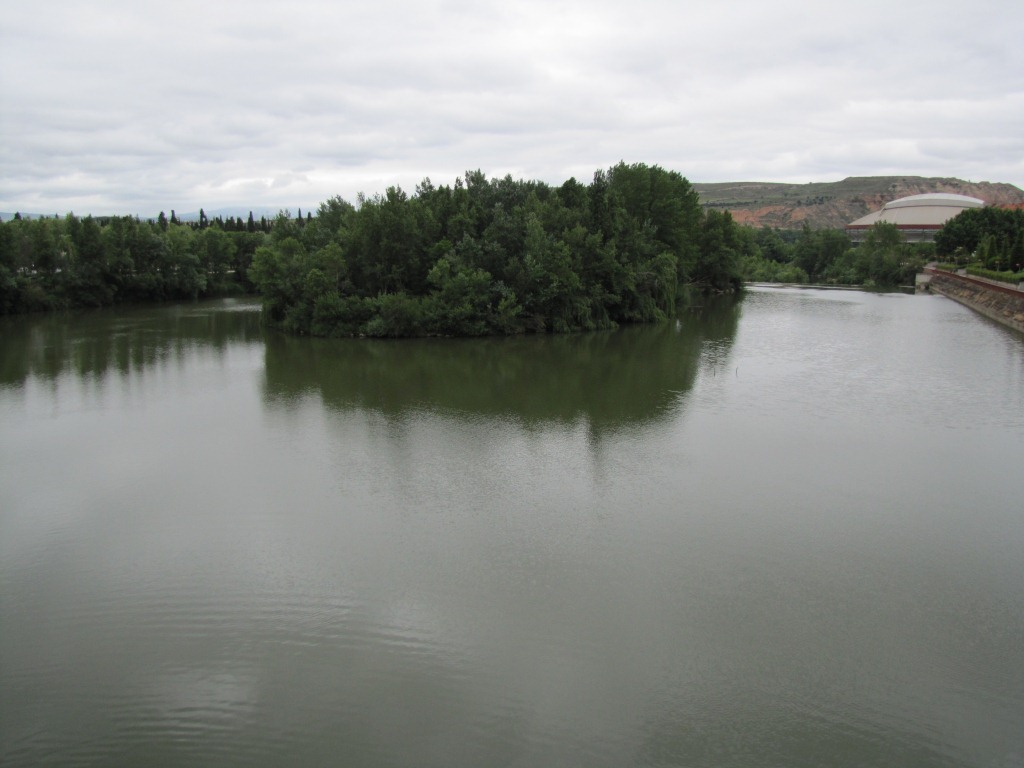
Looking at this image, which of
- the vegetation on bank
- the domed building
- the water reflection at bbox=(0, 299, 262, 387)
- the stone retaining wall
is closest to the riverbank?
the stone retaining wall

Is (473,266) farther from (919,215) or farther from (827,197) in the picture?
(827,197)

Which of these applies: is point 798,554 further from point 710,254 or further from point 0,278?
point 710,254

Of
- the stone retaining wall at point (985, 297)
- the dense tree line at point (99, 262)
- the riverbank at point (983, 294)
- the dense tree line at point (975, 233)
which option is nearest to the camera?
the stone retaining wall at point (985, 297)

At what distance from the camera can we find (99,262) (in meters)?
45.9

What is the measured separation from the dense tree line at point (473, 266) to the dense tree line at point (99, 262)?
14180mm

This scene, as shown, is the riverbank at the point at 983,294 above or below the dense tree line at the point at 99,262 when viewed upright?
below

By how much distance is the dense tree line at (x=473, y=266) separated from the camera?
32.3 m

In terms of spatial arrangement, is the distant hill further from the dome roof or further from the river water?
the river water

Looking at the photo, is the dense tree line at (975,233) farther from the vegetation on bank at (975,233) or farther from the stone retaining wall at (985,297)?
the stone retaining wall at (985,297)

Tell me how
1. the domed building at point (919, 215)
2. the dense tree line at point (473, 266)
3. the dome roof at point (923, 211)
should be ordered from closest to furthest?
the dense tree line at point (473, 266) → the domed building at point (919, 215) → the dome roof at point (923, 211)

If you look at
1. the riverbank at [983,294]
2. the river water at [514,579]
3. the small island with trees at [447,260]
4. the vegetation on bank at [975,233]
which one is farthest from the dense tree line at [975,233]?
the river water at [514,579]

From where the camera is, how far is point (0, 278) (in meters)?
38.9

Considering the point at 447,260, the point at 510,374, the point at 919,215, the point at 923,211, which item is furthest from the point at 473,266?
the point at 923,211

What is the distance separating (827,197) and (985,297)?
115766 millimetres
